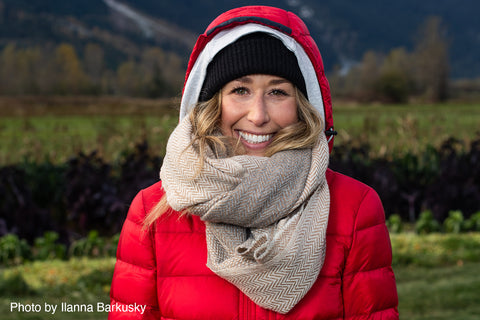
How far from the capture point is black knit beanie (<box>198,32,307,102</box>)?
194 centimetres

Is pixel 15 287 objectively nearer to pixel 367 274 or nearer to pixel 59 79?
pixel 367 274

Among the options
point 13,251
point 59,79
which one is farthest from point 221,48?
point 59,79

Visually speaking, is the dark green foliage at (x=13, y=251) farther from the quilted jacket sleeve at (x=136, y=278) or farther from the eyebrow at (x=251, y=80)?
the eyebrow at (x=251, y=80)

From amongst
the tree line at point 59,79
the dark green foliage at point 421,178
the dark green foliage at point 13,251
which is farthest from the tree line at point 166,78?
the dark green foliage at point 13,251

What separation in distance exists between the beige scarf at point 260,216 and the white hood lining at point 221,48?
298 millimetres

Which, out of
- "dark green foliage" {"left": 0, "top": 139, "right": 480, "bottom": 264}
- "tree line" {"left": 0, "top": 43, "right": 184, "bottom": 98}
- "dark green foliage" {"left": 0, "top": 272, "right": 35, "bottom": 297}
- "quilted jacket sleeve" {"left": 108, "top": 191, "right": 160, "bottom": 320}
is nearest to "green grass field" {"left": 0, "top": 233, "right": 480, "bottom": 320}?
"dark green foliage" {"left": 0, "top": 272, "right": 35, "bottom": 297}

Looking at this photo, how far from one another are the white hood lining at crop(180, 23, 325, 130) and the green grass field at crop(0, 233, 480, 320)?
2.45 m

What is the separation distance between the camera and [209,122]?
198 cm

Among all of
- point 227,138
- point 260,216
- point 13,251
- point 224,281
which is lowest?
point 13,251

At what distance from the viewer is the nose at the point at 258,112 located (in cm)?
190

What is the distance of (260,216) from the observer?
181cm

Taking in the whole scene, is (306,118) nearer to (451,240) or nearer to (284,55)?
(284,55)

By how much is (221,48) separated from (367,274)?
932mm

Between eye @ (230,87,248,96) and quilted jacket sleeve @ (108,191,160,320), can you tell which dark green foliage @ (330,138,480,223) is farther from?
quilted jacket sleeve @ (108,191,160,320)
